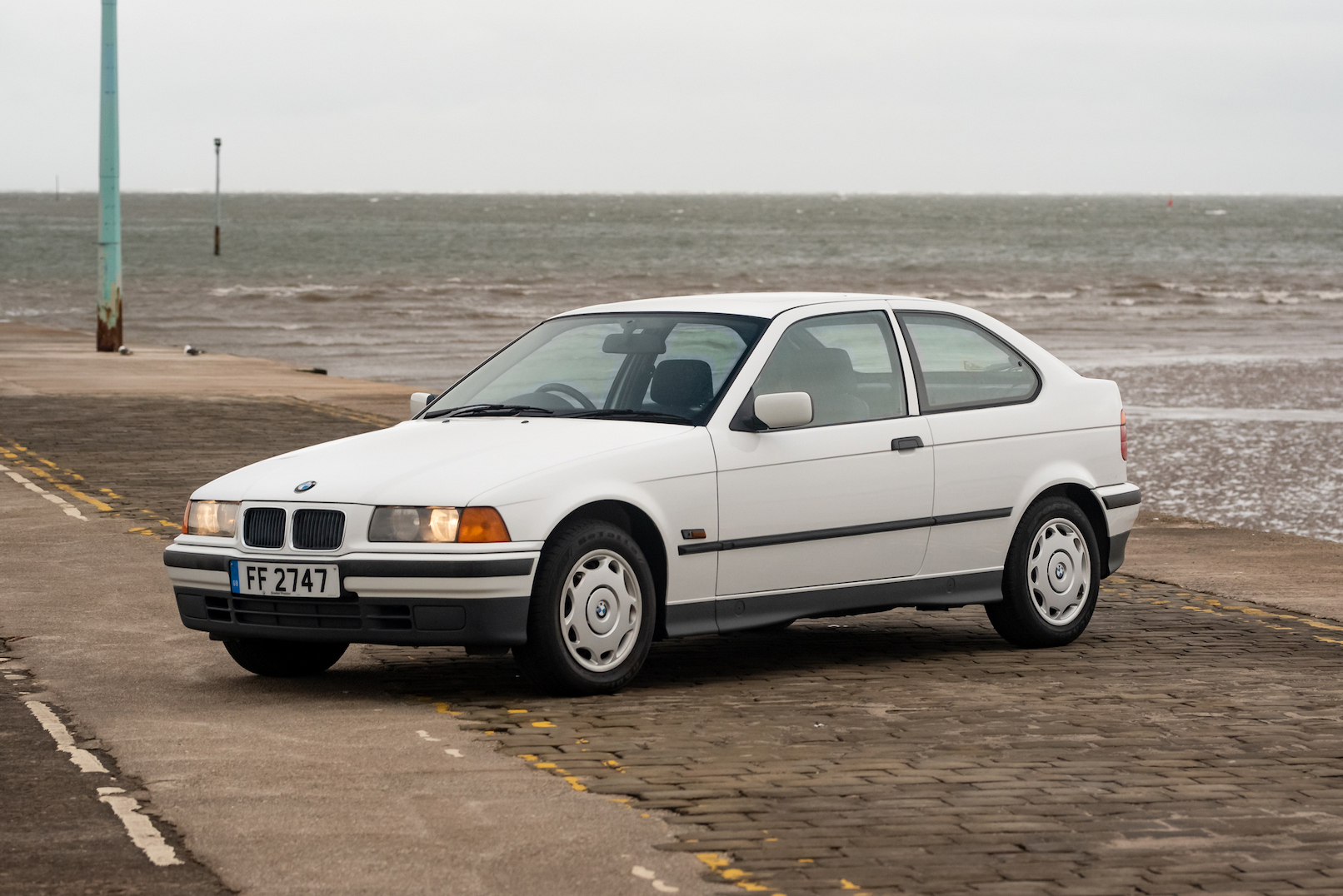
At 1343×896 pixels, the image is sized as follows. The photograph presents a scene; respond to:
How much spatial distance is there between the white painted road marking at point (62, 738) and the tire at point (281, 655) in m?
0.80

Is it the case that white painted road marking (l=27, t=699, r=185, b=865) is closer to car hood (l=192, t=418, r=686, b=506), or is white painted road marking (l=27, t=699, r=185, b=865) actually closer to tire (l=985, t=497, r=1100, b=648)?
car hood (l=192, t=418, r=686, b=506)

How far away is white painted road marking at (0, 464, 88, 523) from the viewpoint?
1288cm

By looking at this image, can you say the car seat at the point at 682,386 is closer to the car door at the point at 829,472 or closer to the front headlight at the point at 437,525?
the car door at the point at 829,472

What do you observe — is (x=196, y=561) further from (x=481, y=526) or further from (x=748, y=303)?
(x=748, y=303)

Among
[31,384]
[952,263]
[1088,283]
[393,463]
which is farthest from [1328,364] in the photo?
[952,263]

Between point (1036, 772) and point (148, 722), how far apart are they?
3.06 meters

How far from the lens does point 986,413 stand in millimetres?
8703

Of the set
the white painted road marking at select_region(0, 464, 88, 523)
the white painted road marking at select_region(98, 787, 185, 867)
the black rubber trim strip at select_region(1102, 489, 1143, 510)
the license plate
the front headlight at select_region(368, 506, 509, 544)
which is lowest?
the white painted road marking at select_region(0, 464, 88, 523)

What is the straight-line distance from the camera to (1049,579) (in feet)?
29.0

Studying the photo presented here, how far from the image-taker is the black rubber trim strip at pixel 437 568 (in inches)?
277

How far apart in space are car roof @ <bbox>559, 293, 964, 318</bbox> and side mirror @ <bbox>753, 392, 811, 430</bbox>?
62 cm

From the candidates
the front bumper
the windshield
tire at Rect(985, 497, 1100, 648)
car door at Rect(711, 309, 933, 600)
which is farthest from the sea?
the front bumper

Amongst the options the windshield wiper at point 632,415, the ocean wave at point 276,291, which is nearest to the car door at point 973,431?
the windshield wiper at point 632,415

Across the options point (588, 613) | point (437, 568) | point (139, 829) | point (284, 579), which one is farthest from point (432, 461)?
point (139, 829)
